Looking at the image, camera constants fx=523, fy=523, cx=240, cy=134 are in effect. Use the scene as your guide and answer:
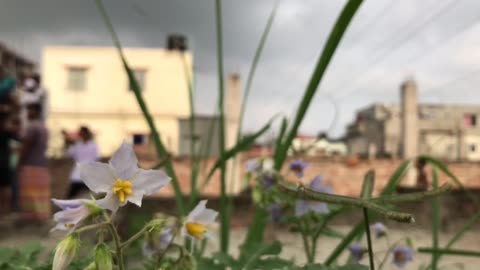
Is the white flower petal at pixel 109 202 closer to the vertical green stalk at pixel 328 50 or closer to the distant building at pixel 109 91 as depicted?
the vertical green stalk at pixel 328 50

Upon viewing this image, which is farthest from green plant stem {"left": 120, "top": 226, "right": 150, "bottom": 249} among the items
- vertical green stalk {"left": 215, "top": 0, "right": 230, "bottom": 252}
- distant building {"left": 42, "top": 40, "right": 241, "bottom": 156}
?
distant building {"left": 42, "top": 40, "right": 241, "bottom": 156}

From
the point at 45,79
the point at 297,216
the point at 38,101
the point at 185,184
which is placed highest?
the point at 45,79

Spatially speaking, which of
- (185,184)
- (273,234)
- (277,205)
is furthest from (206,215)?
(185,184)

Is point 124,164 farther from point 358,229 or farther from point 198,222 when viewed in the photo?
point 358,229

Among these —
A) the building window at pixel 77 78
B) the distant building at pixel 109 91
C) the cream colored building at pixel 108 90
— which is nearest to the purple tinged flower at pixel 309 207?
the distant building at pixel 109 91

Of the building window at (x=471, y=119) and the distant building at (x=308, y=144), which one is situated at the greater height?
the building window at (x=471, y=119)

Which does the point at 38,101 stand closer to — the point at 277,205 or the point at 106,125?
the point at 277,205

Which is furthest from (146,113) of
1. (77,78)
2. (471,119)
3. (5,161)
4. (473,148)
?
(471,119)
